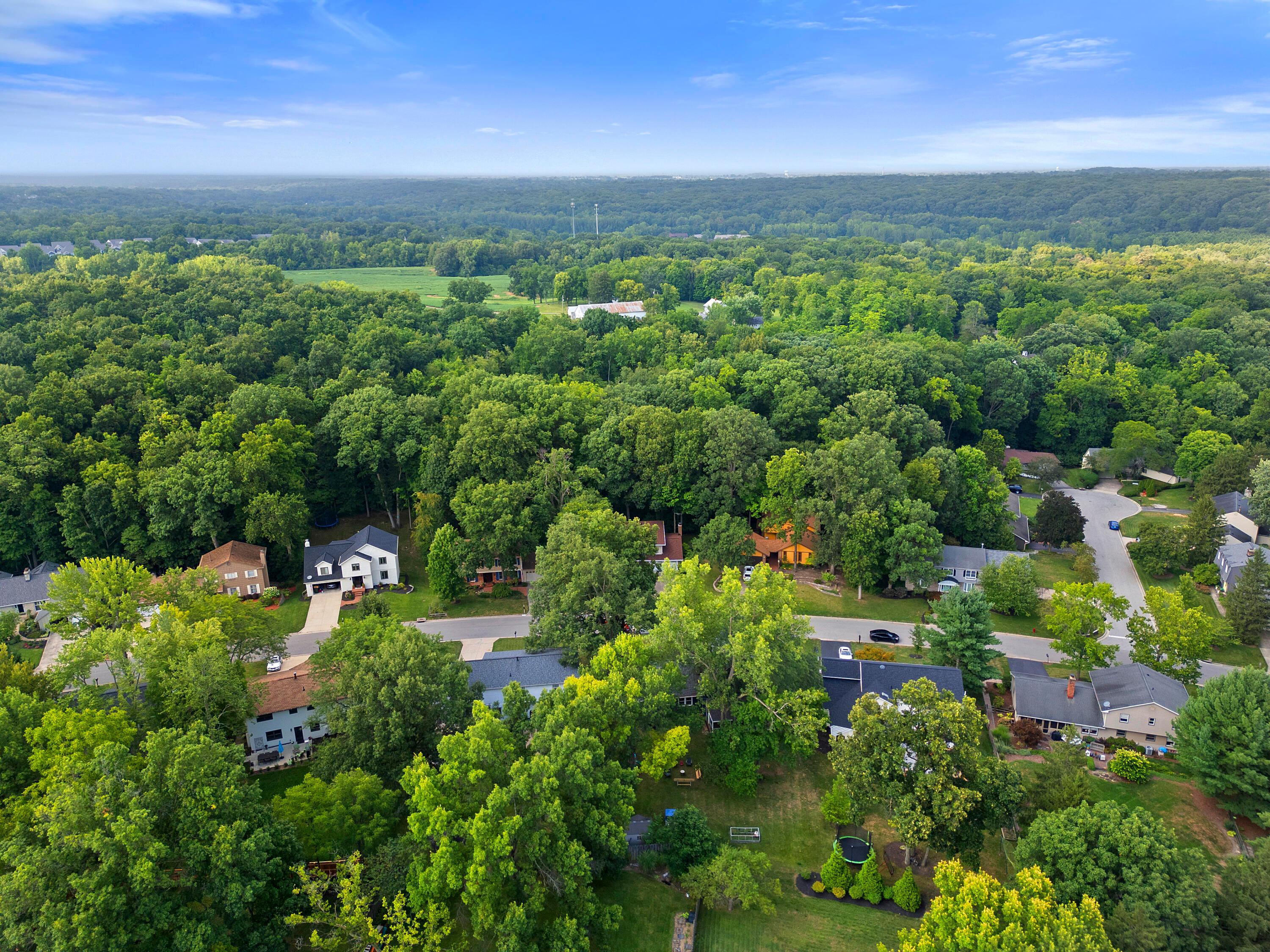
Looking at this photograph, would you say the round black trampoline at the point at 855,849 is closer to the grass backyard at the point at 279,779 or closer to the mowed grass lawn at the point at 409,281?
the grass backyard at the point at 279,779

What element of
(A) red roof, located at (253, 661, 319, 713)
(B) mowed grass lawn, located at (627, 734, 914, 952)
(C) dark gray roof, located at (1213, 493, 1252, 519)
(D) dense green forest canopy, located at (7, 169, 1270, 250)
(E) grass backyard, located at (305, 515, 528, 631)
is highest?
(D) dense green forest canopy, located at (7, 169, 1270, 250)

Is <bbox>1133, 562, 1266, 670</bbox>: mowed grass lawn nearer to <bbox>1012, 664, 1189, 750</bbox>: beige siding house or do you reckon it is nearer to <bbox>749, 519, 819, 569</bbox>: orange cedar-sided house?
<bbox>1012, 664, 1189, 750</bbox>: beige siding house

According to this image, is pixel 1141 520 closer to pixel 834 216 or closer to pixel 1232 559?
pixel 1232 559

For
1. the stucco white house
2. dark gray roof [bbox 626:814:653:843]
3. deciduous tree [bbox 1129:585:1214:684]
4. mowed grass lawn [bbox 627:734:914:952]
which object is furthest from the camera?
deciduous tree [bbox 1129:585:1214:684]

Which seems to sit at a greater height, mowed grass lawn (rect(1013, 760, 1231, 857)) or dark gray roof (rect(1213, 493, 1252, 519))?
dark gray roof (rect(1213, 493, 1252, 519))

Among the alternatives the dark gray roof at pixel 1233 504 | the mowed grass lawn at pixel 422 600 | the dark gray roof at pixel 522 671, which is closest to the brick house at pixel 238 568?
the mowed grass lawn at pixel 422 600

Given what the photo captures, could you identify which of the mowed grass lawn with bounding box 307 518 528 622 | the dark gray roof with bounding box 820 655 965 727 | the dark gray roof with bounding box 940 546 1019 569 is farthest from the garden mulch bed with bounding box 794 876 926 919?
the dark gray roof with bounding box 940 546 1019 569
